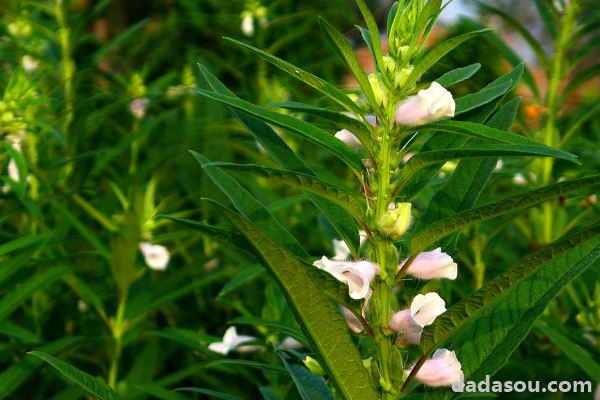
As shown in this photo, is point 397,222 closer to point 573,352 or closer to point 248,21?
point 573,352

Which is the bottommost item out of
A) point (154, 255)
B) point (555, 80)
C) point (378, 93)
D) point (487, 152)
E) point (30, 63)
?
point (487, 152)

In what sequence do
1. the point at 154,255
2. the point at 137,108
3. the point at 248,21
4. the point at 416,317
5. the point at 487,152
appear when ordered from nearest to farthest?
the point at 487,152 < the point at 416,317 < the point at 154,255 < the point at 137,108 < the point at 248,21

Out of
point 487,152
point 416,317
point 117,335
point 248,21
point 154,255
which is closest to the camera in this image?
point 487,152

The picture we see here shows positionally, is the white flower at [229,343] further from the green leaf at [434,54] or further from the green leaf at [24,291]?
the green leaf at [434,54]

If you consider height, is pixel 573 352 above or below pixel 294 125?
above

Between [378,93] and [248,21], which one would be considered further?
[248,21]

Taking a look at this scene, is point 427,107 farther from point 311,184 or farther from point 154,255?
point 154,255

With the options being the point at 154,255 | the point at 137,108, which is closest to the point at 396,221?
the point at 154,255

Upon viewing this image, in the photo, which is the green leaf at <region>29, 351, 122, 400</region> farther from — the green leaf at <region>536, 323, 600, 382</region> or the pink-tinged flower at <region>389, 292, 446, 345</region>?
the green leaf at <region>536, 323, 600, 382</region>
